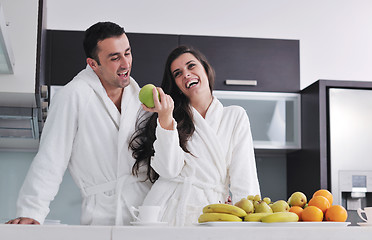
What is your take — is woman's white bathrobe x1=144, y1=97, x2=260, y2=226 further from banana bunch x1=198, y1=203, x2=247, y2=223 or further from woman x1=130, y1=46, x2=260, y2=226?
banana bunch x1=198, y1=203, x2=247, y2=223

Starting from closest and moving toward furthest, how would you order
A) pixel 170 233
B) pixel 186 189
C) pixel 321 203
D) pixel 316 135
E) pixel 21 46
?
pixel 170 233 → pixel 321 203 → pixel 186 189 → pixel 21 46 → pixel 316 135

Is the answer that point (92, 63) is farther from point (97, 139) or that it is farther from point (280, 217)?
point (280, 217)

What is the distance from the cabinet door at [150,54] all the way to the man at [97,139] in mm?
1533

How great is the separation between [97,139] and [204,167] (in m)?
0.40

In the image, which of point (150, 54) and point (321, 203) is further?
point (150, 54)

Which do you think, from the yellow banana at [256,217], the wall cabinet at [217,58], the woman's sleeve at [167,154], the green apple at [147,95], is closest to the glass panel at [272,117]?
the wall cabinet at [217,58]

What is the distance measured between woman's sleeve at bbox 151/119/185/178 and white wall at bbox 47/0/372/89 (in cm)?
226

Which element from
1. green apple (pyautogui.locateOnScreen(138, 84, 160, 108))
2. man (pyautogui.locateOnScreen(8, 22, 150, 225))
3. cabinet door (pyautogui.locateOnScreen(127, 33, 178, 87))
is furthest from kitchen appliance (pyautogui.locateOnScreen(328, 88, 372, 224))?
green apple (pyautogui.locateOnScreen(138, 84, 160, 108))

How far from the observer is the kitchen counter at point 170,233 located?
44.1 inches

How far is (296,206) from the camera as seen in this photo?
56.5 inches

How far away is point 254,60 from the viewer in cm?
385

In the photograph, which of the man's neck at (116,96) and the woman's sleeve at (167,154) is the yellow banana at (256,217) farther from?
the man's neck at (116,96)

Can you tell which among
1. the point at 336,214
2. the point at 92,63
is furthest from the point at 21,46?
the point at 336,214

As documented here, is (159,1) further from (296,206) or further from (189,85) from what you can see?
(296,206)
